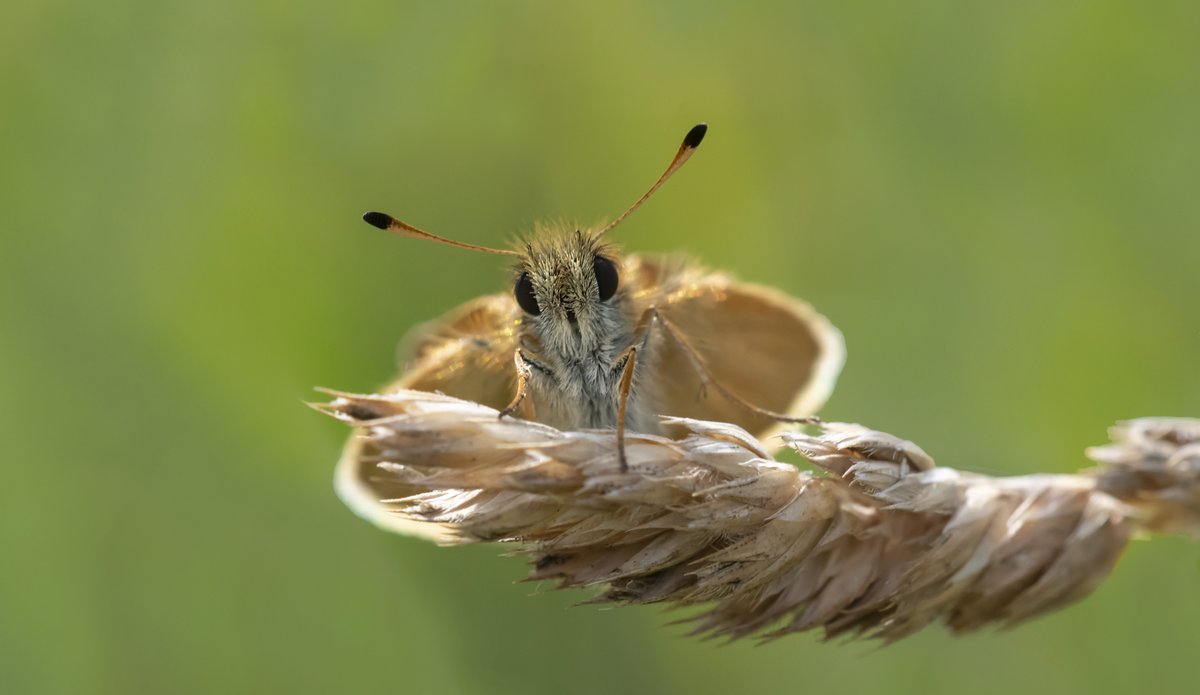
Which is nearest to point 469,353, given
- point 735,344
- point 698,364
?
point 698,364

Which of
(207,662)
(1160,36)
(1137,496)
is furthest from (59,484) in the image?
(1160,36)

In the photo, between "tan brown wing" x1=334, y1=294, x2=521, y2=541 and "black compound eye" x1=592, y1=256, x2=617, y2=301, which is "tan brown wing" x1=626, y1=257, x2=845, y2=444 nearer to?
"black compound eye" x1=592, y1=256, x2=617, y2=301

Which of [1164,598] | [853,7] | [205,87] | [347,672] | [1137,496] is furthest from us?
[853,7]

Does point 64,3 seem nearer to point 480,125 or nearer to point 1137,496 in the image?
point 480,125

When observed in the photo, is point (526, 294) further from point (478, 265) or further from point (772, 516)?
point (772, 516)

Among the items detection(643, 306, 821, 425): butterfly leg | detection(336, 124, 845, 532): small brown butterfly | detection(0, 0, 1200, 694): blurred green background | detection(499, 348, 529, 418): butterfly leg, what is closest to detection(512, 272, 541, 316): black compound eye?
detection(336, 124, 845, 532): small brown butterfly

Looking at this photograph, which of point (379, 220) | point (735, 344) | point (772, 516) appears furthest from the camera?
point (735, 344)

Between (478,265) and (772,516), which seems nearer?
(772,516)
